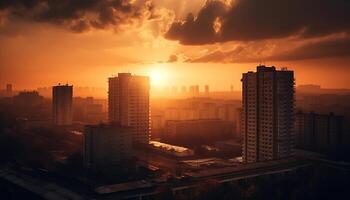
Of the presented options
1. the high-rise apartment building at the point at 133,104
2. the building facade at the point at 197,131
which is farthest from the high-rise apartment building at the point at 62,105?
the high-rise apartment building at the point at 133,104

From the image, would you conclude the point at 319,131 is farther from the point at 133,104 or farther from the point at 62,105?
the point at 62,105

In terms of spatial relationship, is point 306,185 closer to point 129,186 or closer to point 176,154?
point 129,186

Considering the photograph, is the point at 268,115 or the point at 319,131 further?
the point at 319,131

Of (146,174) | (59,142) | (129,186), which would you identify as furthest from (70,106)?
(129,186)

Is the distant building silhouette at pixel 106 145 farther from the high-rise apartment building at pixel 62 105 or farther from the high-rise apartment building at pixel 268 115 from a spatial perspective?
the high-rise apartment building at pixel 62 105

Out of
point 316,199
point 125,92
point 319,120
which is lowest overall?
point 316,199

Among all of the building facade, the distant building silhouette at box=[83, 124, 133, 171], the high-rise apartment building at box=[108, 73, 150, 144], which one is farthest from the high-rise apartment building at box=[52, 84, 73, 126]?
the distant building silhouette at box=[83, 124, 133, 171]

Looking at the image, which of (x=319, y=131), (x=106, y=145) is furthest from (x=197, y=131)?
(x=106, y=145)
